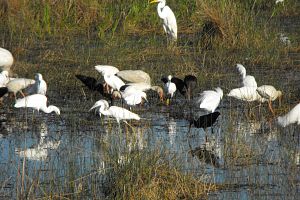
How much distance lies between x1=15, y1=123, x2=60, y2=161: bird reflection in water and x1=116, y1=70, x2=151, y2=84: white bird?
2.91m

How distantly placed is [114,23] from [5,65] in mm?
3802

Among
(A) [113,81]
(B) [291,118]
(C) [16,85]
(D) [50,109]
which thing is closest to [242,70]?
(A) [113,81]

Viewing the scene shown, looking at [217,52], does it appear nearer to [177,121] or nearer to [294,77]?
[294,77]

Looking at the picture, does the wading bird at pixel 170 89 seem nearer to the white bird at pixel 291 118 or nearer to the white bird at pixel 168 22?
the white bird at pixel 291 118

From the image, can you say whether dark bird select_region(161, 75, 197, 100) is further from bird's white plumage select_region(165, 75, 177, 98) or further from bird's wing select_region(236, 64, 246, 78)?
bird's wing select_region(236, 64, 246, 78)

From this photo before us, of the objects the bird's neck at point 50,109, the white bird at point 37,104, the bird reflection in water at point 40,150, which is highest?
the white bird at point 37,104

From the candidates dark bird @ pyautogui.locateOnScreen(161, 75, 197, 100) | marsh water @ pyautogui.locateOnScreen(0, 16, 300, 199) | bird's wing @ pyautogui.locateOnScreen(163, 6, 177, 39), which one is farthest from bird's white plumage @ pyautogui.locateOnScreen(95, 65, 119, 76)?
bird's wing @ pyautogui.locateOnScreen(163, 6, 177, 39)

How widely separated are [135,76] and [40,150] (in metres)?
3.66

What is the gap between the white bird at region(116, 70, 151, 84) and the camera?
12.6 metres

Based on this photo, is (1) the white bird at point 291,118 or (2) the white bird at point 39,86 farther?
(2) the white bird at point 39,86

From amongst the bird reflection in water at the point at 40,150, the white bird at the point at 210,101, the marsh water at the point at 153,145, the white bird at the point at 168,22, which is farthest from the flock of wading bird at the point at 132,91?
the white bird at the point at 168,22

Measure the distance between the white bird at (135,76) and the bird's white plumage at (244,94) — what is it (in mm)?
1895

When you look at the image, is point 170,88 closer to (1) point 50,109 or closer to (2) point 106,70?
(2) point 106,70

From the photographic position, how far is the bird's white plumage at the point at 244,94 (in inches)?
432
